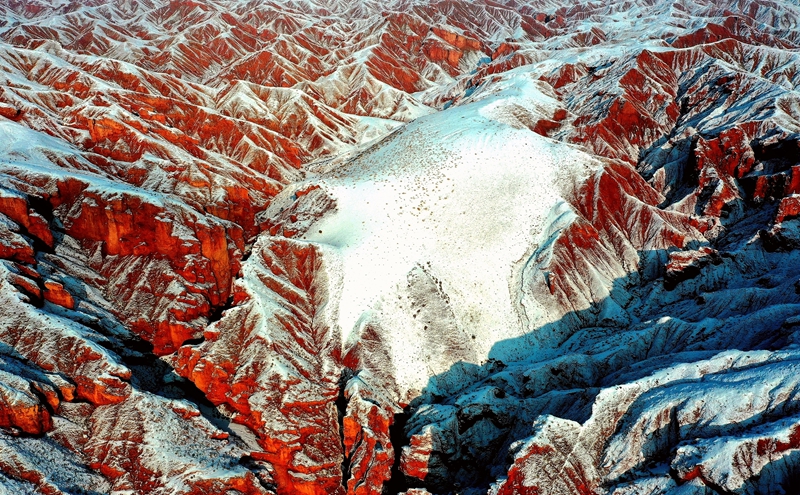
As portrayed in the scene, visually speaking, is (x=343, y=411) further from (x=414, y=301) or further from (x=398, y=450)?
(x=414, y=301)

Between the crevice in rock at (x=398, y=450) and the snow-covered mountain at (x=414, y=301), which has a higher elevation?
the snow-covered mountain at (x=414, y=301)

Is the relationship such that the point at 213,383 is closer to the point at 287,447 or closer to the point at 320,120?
the point at 287,447

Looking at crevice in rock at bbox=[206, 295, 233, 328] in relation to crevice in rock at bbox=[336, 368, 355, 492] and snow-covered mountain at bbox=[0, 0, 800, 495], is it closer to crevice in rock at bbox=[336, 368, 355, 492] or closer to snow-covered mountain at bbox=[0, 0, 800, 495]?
snow-covered mountain at bbox=[0, 0, 800, 495]

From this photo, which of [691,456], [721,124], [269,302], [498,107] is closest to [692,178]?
[721,124]

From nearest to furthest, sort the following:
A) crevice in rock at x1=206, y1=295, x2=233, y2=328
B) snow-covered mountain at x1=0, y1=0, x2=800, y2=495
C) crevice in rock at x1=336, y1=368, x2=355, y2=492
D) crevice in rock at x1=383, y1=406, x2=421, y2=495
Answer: snow-covered mountain at x1=0, y1=0, x2=800, y2=495
crevice in rock at x1=383, y1=406, x2=421, y2=495
crevice in rock at x1=336, y1=368, x2=355, y2=492
crevice in rock at x1=206, y1=295, x2=233, y2=328

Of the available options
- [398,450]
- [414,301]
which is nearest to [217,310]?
[414,301]

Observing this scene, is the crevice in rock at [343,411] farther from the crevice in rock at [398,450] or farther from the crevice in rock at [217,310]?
the crevice in rock at [217,310]

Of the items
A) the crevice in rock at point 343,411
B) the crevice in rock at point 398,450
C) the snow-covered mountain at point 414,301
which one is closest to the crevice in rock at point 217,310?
the snow-covered mountain at point 414,301

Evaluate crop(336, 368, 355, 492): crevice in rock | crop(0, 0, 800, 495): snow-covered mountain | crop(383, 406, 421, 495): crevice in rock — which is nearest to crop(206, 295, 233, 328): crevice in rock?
crop(0, 0, 800, 495): snow-covered mountain
